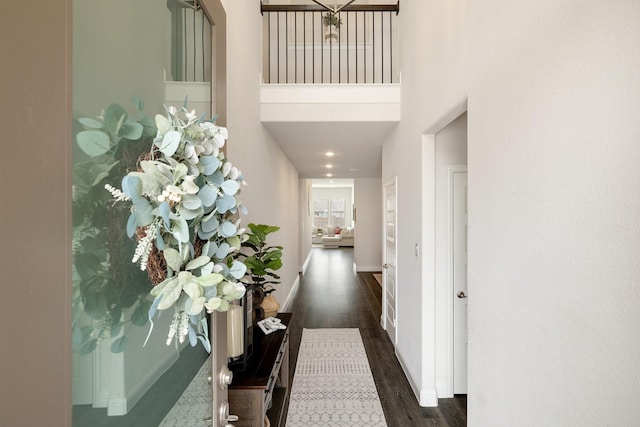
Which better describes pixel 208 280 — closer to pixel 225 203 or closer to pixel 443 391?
pixel 225 203

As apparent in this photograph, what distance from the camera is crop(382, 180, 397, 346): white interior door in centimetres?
370

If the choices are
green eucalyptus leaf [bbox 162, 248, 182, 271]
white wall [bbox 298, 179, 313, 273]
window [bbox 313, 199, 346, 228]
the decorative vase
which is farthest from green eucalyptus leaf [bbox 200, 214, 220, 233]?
window [bbox 313, 199, 346, 228]

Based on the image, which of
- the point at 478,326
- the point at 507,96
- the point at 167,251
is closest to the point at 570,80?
the point at 507,96

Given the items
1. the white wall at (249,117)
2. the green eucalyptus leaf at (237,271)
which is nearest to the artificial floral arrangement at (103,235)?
the green eucalyptus leaf at (237,271)

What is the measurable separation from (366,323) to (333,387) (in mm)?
1746

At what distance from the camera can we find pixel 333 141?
4.41 metres

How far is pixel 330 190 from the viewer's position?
1652 centimetres

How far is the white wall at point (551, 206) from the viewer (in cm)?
82

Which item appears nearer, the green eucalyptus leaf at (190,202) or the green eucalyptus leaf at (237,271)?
the green eucalyptus leaf at (190,202)

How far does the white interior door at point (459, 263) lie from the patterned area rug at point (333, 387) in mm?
846

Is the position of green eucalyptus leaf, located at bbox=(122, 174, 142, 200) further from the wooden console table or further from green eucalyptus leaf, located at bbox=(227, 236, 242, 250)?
the wooden console table

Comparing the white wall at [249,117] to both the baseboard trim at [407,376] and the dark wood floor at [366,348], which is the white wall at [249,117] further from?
the baseboard trim at [407,376]

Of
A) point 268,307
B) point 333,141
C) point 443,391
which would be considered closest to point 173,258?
point 268,307

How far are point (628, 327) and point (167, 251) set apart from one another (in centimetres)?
115
